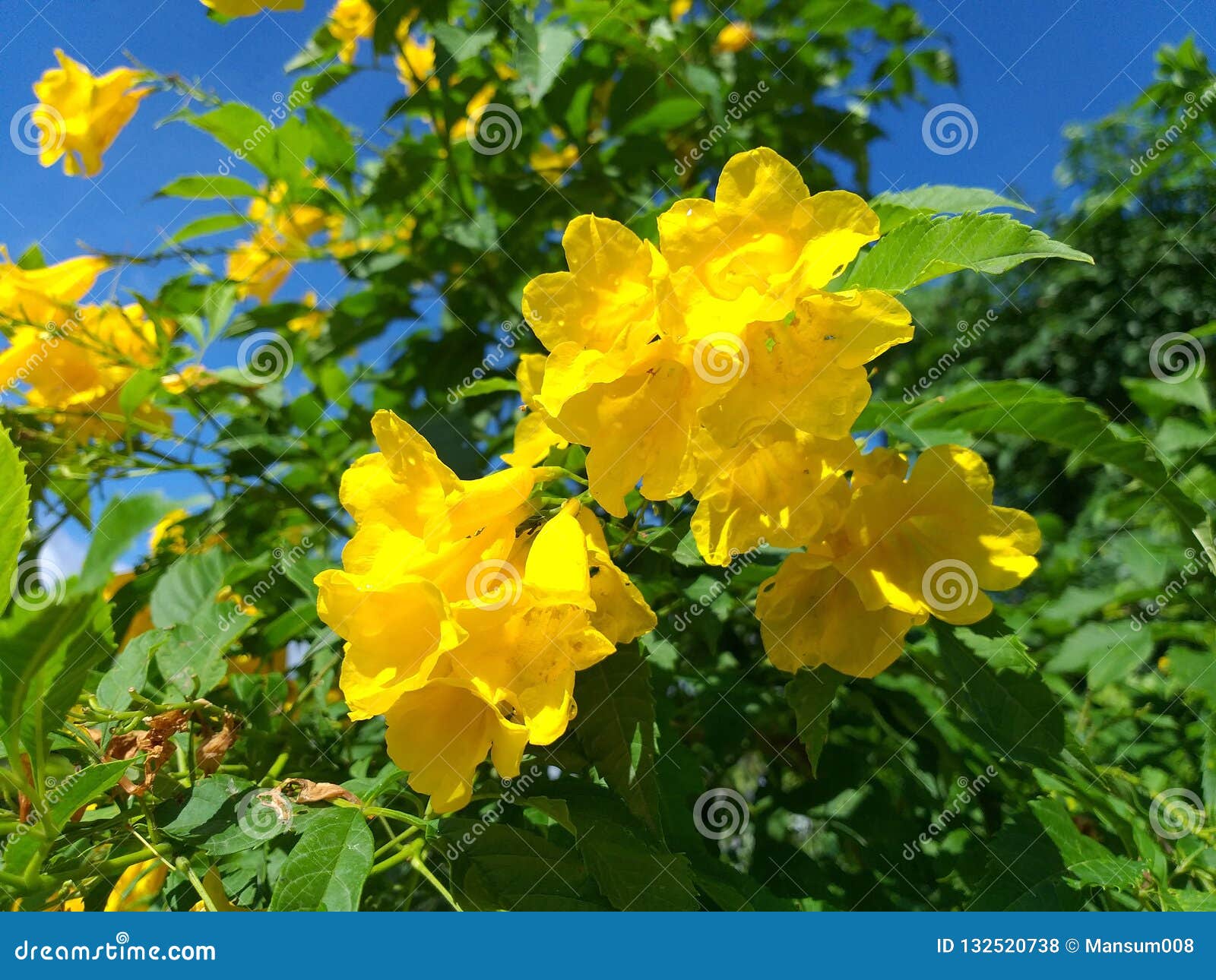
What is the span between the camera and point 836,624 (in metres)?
0.98

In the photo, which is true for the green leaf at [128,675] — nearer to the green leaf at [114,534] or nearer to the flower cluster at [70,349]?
the flower cluster at [70,349]

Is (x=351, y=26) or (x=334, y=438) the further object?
(x=351, y=26)

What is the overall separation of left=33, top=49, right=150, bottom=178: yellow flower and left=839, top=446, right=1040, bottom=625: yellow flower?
2.06 m

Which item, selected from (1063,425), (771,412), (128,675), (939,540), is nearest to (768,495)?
(771,412)

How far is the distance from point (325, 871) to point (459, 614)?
317 mm

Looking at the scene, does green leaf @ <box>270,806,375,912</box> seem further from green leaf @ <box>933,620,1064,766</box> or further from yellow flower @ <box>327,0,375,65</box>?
yellow flower @ <box>327,0,375,65</box>

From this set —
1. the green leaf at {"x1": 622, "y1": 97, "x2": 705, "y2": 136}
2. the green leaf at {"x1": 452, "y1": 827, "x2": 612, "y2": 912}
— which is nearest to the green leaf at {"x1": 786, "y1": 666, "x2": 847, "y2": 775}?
the green leaf at {"x1": 452, "y1": 827, "x2": 612, "y2": 912}

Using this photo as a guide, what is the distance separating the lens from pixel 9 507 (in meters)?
0.69

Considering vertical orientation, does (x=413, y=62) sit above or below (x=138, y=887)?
above

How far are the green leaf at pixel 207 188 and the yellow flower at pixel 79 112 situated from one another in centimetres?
39

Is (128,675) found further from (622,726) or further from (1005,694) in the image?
(1005,694)

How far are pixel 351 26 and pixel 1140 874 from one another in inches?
88.9

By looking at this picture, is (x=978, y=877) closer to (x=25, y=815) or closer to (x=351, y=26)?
(x=25, y=815)

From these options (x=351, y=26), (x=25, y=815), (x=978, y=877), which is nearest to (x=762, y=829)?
(x=978, y=877)
